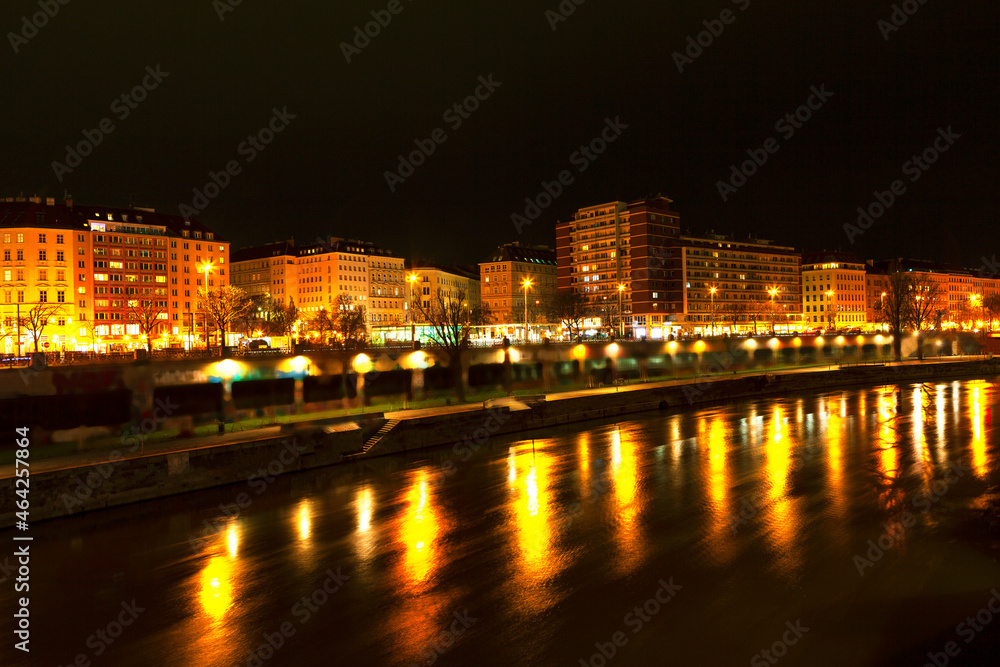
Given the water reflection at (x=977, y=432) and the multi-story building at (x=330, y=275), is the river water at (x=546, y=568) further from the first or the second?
the multi-story building at (x=330, y=275)

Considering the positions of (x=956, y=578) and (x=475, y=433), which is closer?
(x=956, y=578)

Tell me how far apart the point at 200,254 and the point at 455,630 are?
121671 millimetres

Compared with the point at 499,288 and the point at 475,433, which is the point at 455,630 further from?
the point at 499,288

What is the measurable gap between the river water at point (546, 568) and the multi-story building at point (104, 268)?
7668cm

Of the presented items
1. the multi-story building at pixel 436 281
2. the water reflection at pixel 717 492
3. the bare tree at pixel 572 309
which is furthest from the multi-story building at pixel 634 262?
the water reflection at pixel 717 492

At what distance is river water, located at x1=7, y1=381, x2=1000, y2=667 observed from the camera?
31.6ft

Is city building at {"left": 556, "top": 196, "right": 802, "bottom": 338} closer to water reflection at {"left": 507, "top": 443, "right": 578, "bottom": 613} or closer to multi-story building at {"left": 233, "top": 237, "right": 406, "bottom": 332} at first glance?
multi-story building at {"left": 233, "top": 237, "right": 406, "bottom": 332}

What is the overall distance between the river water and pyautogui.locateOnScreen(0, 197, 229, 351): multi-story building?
7668 centimetres

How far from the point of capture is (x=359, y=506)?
1797 centimetres

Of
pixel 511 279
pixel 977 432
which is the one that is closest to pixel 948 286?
pixel 511 279

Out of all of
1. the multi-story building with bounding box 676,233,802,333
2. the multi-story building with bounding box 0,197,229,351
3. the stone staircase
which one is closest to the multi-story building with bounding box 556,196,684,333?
the multi-story building with bounding box 676,233,802,333

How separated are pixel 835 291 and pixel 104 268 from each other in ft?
493

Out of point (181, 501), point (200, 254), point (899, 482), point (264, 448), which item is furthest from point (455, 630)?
point (200, 254)

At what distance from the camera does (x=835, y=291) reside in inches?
6161
